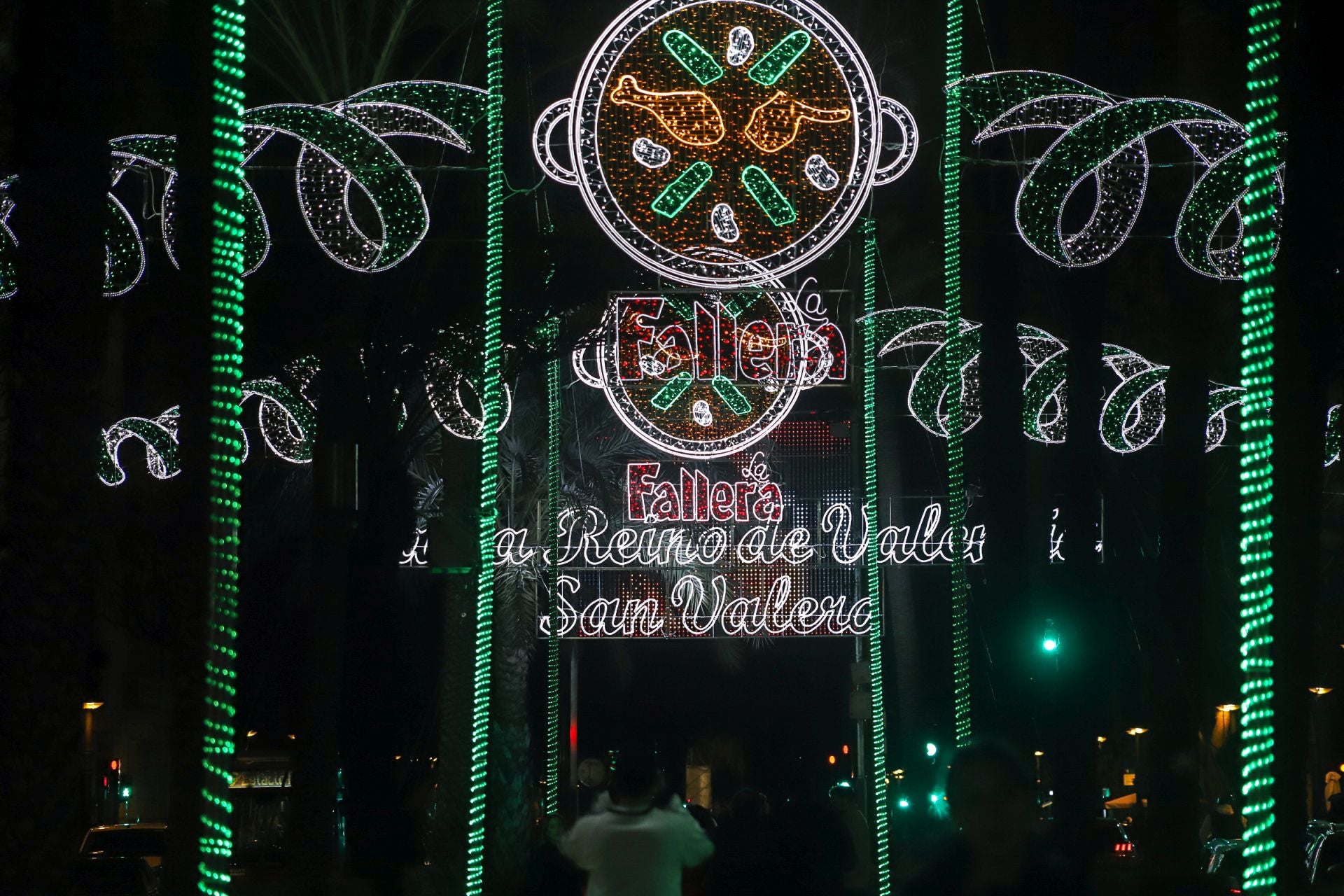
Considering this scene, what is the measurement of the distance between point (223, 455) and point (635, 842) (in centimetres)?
304

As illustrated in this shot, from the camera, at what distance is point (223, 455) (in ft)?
17.8

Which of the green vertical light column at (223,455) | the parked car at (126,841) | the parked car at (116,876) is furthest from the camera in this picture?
the parked car at (126,841)

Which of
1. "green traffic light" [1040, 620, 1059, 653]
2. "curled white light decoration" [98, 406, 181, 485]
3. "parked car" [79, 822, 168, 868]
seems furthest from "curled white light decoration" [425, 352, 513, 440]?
"green traffic light" [1040, 620, 1059, 653]

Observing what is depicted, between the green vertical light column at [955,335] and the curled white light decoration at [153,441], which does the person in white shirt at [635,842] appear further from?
the curled white light decoration at [153,441]

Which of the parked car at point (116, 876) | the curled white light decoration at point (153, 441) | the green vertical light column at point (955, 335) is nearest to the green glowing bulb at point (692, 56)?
the green vertical light column at point (955, 335)

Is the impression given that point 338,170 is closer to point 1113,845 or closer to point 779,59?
point 779,59

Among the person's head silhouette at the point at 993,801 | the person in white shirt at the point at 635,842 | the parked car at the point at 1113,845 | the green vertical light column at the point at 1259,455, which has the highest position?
the green vertical light column at the point at 1259,455

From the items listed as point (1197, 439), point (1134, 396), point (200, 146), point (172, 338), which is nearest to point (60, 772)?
point (200, 146)

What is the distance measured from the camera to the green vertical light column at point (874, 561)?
14398 millimetres

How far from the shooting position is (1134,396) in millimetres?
16703

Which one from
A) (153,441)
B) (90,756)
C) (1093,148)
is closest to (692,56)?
(1093,148)

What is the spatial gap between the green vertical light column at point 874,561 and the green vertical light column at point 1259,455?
26.8 feet

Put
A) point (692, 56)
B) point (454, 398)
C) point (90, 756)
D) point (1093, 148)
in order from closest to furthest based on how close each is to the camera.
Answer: point (692, 56) < point (1093, 148) < point (454, 398) < point (90, 756)

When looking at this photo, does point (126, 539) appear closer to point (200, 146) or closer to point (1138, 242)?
point (1138, 242)
